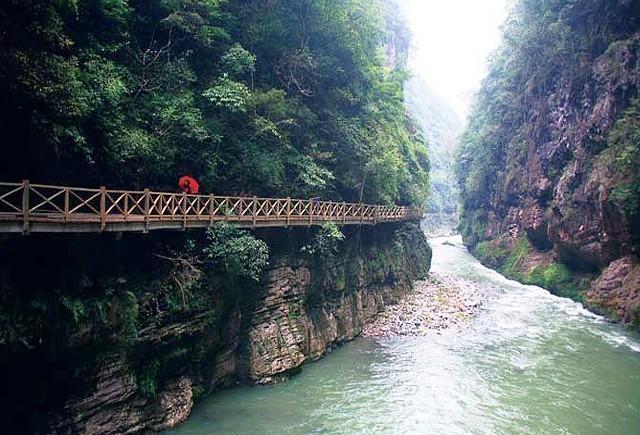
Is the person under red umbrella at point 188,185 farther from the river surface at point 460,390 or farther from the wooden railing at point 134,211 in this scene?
the river surface at point 460,390

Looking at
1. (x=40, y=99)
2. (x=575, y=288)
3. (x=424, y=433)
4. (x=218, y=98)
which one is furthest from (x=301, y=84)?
(x=575, y=288)

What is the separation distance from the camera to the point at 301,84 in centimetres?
2177

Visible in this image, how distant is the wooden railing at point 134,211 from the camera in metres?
9.29

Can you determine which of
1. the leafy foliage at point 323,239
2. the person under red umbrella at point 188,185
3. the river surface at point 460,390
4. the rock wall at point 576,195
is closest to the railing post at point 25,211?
the person under red umbrella at point 188,185

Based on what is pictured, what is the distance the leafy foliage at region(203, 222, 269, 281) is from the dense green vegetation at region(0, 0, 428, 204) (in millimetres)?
2396

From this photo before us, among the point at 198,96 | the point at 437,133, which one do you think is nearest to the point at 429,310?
the point at 198,96

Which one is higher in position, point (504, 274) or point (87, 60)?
point (87, 60)

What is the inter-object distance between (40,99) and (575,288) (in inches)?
1221

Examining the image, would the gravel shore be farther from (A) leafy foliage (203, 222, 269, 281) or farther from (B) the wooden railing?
(A) leafy foliage (203, 222, 269, 281)

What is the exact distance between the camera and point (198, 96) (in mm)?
16281

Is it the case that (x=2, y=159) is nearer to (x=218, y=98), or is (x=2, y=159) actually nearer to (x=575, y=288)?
(x=218, y=98)

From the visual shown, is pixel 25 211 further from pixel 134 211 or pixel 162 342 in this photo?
pixel 162 342

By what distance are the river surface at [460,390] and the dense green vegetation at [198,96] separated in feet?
24.4

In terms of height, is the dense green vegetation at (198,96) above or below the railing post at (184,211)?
above
